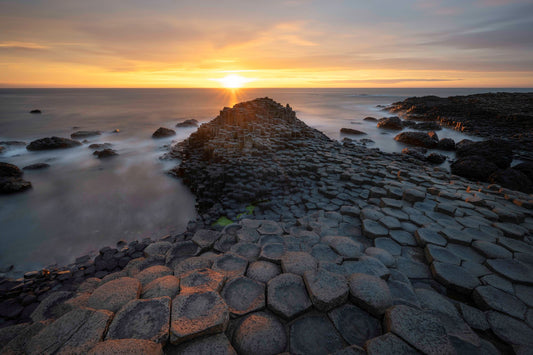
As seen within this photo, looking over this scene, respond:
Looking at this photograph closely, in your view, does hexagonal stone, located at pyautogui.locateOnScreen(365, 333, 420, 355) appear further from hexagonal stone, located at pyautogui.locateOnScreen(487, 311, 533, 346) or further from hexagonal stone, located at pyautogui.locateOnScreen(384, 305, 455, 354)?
hexagonal stone, located at pyautogui.locateOnScreen(487, 311, 533, 346)

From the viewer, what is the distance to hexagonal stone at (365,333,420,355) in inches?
70.1

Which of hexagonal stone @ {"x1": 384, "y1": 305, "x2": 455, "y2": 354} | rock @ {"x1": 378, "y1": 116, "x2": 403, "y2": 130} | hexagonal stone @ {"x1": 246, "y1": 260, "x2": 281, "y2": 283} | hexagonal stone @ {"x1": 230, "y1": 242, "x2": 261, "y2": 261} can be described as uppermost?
rock @ {"x1": 378, "y1": 116, "x2": 403, "y2": 130}

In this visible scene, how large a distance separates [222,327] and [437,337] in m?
1.86

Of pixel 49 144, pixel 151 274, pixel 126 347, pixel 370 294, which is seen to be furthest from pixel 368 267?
pixel 49 144

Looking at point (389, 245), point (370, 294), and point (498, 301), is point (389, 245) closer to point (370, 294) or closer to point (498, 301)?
point (498, 301)

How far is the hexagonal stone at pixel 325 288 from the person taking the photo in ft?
7.35

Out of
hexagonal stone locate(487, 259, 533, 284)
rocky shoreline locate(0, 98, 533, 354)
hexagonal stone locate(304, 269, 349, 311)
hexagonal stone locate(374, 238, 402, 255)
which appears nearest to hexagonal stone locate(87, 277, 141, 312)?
rocky shoreline locate(0, 98, 533, 354)

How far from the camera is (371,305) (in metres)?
2.20

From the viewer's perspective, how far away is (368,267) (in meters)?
2.79

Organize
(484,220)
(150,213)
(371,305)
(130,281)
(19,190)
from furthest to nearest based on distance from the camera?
(19,190), (150,213), (484,220), (130,281), (371,305)

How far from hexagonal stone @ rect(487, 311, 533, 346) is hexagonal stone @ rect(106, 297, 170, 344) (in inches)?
Answer: 122

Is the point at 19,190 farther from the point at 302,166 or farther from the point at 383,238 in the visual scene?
the point at 383,238

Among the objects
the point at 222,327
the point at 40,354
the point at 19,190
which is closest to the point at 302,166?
the point at 222,327

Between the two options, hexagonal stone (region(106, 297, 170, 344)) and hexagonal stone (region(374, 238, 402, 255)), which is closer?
hexagonal stone (region(106, 297, 170, 344))
